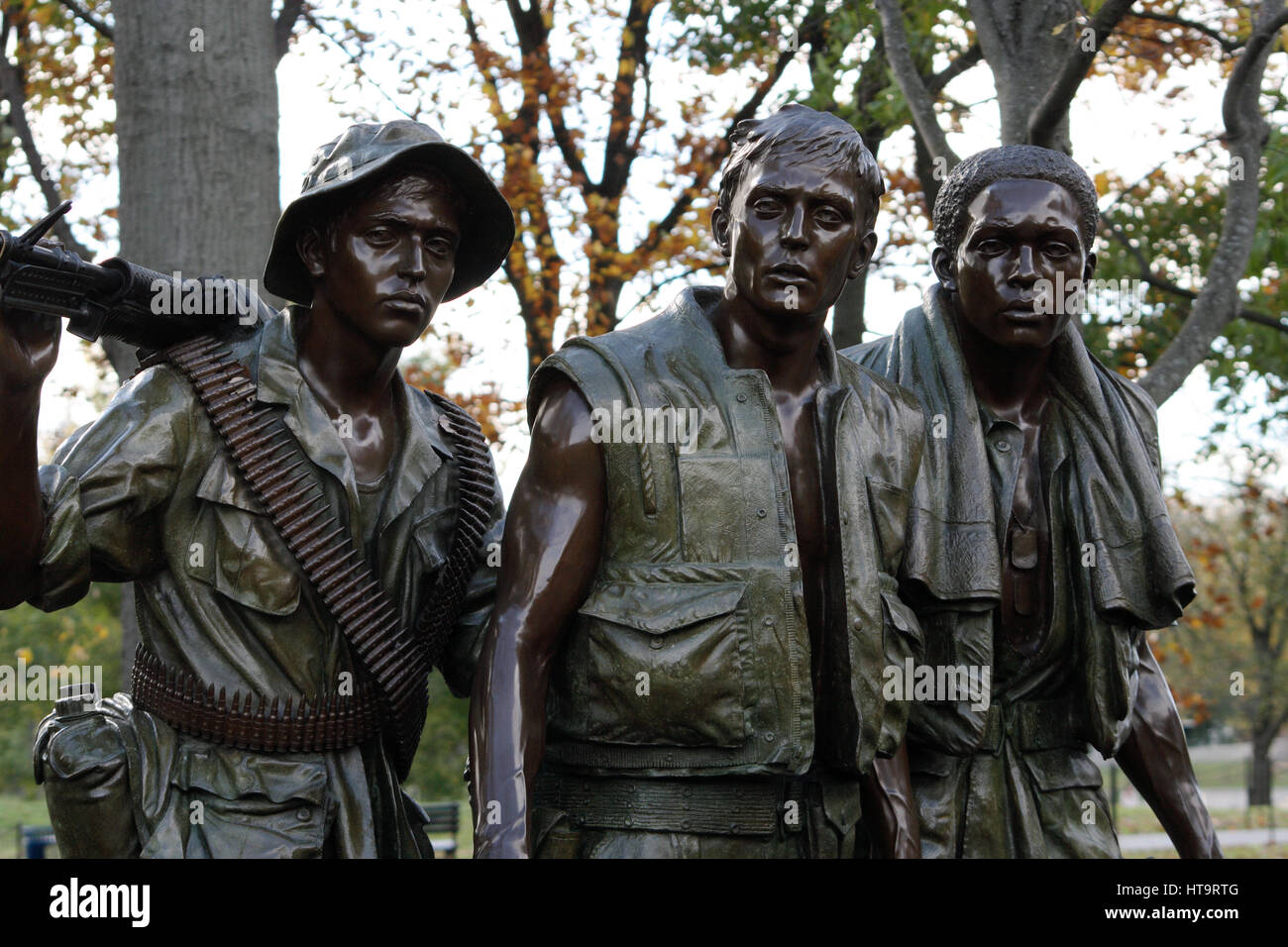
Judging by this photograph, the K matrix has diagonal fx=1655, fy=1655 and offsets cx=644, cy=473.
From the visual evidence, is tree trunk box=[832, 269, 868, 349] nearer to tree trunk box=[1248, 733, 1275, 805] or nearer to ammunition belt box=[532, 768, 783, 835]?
ammunition belt box=[532, 768, 783, 835]

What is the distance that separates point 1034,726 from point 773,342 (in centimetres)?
145

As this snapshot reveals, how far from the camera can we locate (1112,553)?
16.1ft

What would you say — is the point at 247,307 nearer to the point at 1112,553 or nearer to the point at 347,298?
the point at 347,298

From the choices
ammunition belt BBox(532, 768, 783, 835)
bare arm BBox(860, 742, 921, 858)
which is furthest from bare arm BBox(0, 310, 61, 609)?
bare arm BBox(860, 742, 921, 858)

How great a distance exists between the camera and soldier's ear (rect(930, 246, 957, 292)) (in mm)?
5086

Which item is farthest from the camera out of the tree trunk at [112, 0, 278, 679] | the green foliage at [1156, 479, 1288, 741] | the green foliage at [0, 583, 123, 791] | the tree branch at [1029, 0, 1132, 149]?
the green foliage at [1156, 479, 1288, 741]

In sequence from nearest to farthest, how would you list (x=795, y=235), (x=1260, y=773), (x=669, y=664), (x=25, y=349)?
(x=25, y=349)
(x=669, y=664)
(x=795, y=235)
(x=1260, y=773)

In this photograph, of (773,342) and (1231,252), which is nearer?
(773,342)

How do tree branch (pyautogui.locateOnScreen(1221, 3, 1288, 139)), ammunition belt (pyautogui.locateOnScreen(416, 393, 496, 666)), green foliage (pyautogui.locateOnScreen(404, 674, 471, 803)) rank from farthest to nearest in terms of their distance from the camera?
green foliage (pyautogui.locateOnScreen(404, 674, 471, 803)), tree branch (pyautogui.locateOnScreen(1221, 3, 1288, 139)), ammunition belt (pyautogui.locateOnScreen(416, 393, 496, 666))

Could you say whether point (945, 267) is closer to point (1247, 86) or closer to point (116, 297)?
point (116, 297)

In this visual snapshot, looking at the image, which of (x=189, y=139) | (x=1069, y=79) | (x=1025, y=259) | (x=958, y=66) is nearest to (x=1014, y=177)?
(x=1025, y=259)

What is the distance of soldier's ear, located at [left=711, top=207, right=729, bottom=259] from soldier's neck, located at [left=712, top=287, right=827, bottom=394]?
14 cm

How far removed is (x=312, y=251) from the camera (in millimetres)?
4668
